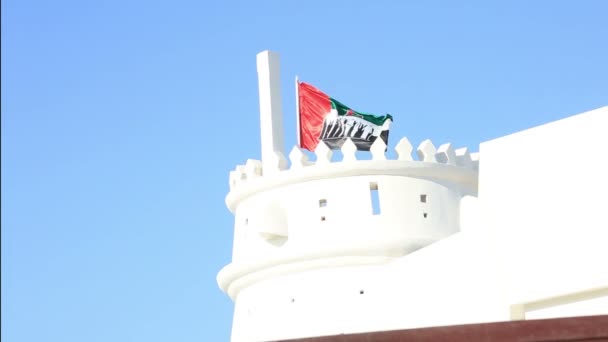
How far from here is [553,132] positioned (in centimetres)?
2139

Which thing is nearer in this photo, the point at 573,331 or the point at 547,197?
the point at 573,331

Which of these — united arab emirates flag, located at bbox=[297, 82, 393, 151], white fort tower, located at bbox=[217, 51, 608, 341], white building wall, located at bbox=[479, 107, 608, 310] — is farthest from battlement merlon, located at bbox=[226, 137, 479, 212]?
white building wall, located at bbox=[479, 107, 608, 310]

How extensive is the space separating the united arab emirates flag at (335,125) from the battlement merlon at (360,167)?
1.12 meters

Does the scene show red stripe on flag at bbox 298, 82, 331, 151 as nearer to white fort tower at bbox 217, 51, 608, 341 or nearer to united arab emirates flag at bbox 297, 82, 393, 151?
united arab emirates flag at bbox 297, 82, 393, 151

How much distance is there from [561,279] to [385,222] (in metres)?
10.3

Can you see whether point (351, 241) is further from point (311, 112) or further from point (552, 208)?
point (552, 208)

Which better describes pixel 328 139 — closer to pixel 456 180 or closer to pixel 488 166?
pixel 456 180

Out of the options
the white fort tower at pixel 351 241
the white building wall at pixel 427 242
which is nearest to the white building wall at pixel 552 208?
the white building wall at pixel 427 242

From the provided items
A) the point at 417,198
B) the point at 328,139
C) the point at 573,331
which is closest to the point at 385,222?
the point at 417,198

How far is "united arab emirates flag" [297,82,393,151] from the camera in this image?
32.8m

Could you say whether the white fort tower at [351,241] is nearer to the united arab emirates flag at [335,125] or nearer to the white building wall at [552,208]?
the united arab emirates flag at [335,125]

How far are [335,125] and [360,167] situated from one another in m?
2.14

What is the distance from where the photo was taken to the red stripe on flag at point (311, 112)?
33.0 meters

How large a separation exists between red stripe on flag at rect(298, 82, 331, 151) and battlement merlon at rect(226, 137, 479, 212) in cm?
116
